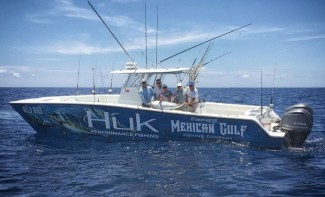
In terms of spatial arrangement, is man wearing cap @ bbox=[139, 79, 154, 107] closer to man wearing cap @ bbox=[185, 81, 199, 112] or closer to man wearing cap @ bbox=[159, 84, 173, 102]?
man wearing cap @ bbox=[159, 84, 173, 102]

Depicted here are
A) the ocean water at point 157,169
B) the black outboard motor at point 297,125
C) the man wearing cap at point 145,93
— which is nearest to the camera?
the ocean water at point 157,169

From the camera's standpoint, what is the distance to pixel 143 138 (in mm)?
10617

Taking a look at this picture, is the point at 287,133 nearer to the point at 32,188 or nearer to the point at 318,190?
the point at 318,190

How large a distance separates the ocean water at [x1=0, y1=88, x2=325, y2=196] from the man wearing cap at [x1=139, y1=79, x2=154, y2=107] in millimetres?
1484

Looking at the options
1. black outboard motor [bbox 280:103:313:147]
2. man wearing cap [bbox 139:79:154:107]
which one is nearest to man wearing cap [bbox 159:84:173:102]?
man wearing cap [bbox 139:79:154:107]

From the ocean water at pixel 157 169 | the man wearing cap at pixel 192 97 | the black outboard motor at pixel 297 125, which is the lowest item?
the ocean water at pixel 157 169

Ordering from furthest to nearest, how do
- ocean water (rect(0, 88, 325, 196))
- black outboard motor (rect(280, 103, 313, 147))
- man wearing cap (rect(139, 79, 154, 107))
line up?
man wearing cap (rect(139, 79, 154, 107)) → black outboard motor (rect(280, 103, 313, 147)) → ocean water (rect(0, 88, 325, 196))

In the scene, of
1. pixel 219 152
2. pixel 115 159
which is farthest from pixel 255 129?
pixel 115 159

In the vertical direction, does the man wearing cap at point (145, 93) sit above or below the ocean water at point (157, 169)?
above

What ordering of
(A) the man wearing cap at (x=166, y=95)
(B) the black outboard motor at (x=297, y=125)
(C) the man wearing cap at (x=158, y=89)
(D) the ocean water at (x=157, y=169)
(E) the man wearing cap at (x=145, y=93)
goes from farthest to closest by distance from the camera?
1. (C) the man wearing cap at (x=158, y=89)
2. (A) the man wearing cap at (x=166, y=95)
3. (E) the man wearing cap at (x=145, y=93)
4. (B) the black outboard motor at (x=297, y=125)
5. (D) the ocean water at (x=157, y=169)

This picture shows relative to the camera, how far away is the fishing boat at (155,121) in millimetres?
9758

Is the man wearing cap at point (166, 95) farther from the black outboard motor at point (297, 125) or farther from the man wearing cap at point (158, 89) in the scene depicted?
the black outboard motor at point (297, 125)

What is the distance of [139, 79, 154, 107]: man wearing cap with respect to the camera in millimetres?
10719

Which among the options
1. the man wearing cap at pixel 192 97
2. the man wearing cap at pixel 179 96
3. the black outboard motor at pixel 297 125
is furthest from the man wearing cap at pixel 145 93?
the black outboard motor at pixel 297 125
